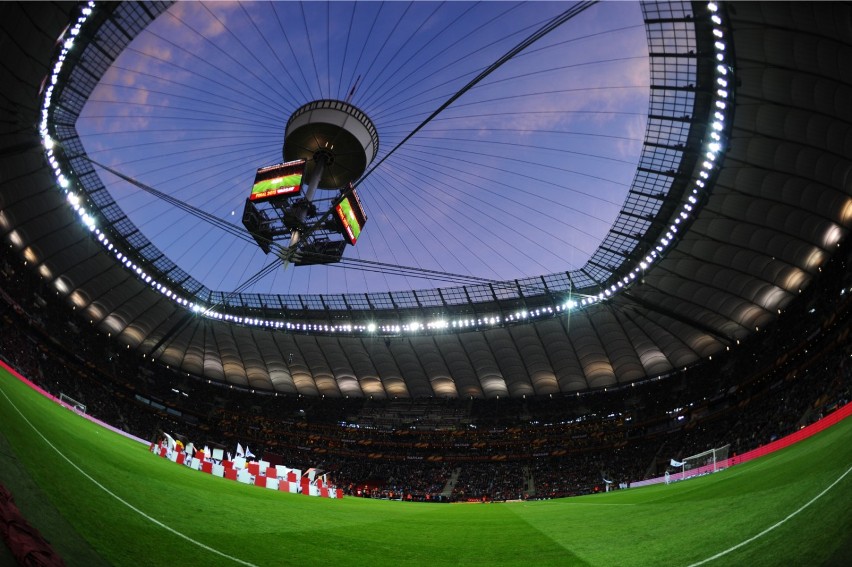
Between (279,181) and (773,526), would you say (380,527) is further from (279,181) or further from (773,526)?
(279,181)

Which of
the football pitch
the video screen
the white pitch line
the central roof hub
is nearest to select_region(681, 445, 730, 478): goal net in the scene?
the football pitch

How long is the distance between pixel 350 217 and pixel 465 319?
24.3 meters

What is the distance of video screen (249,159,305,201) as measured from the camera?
34.2 metres

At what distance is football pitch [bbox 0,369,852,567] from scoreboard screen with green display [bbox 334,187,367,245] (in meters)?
21.7

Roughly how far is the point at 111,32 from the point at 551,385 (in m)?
56.1

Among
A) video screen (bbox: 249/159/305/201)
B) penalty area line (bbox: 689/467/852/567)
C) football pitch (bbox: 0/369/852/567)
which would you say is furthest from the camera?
video screen (bbox: 249/159/305/201)

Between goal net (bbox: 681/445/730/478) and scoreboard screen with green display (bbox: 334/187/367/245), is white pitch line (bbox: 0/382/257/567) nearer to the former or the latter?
scoreboard screen with green display (bbox: 334/187/367/245)

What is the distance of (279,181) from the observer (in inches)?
1372

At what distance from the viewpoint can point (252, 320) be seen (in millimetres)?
62094

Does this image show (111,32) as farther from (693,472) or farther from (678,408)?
(678,408)

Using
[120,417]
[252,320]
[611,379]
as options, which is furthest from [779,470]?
[120,417]

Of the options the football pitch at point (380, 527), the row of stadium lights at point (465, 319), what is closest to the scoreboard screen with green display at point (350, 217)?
the row of stadium lights at point (465, 319)

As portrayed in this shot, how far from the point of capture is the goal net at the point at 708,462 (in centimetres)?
3364

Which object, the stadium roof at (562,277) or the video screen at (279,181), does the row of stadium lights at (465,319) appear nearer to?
the stadium roof at (562,277)
